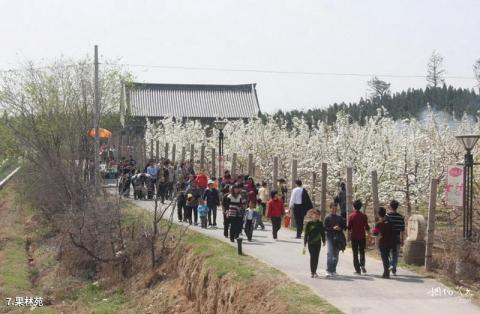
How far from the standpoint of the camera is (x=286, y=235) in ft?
70.1

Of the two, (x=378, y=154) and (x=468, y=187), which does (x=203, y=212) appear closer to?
(x=378, y=154)

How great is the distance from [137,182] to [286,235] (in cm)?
1051

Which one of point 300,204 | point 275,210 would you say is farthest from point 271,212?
point 300,204

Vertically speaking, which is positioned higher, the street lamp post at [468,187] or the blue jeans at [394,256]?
the street lamp post at [468,187]

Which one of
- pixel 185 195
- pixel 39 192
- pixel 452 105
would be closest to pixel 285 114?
pixel 452 105

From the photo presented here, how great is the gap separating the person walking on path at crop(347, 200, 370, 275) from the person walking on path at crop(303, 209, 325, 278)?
26.2 inches

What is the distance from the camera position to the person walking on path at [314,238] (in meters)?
14.6

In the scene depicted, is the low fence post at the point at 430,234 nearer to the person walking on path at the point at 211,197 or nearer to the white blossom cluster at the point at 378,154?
the white blossom cluster at the point at 378,154

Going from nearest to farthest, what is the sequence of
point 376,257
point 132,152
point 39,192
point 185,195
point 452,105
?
point 376,257
point 185,195
point 39,192
point 132,152
point 452,105

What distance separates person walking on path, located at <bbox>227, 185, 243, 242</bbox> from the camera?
19.1 meters

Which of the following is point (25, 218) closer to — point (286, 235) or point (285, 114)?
point (286, 235)

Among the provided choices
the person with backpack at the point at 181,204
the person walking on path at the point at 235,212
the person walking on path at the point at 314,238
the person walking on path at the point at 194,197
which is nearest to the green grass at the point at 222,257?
the person walking on path at the point at 235,212

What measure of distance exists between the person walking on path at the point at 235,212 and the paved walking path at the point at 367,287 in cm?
93

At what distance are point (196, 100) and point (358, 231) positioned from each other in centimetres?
5437
